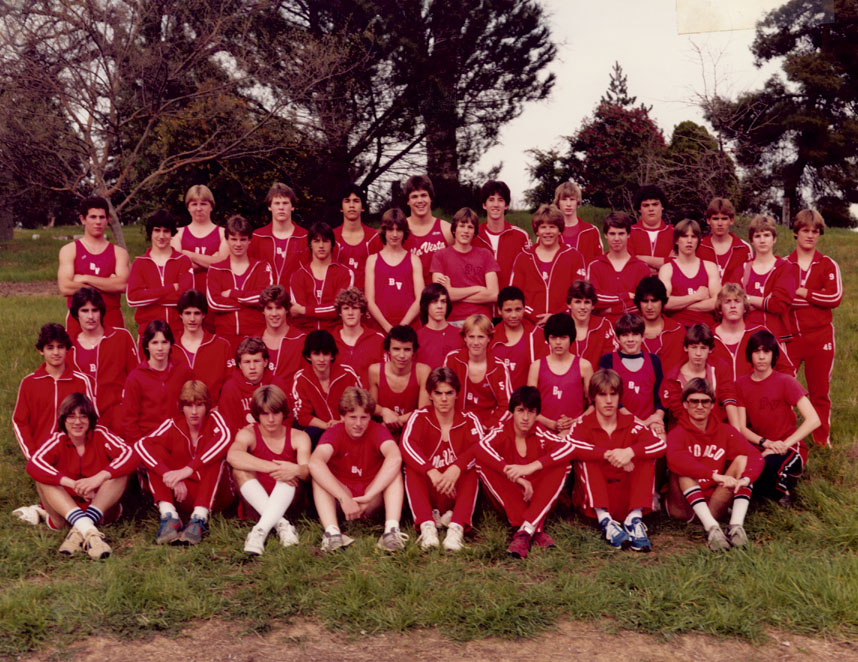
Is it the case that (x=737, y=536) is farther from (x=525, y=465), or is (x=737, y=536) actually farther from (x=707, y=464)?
(x=525, y=465)

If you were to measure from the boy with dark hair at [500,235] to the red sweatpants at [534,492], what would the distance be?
6.27 feet

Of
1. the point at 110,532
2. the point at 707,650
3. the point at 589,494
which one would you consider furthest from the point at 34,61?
the point at 707,650

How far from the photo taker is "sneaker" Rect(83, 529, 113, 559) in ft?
17.6

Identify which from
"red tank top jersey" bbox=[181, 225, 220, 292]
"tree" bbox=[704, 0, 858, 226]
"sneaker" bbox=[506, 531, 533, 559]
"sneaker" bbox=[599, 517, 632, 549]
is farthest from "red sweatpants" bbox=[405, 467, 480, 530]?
"tree" bbox=[704, 0, 858, 226]

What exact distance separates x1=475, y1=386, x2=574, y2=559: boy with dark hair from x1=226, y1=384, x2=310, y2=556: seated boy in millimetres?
1230

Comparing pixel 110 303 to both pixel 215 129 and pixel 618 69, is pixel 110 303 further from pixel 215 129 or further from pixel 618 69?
pixel 618 69

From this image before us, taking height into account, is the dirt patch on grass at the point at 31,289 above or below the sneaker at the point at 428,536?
above

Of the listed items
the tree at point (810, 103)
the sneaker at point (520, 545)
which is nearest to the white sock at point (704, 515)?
the sneaker at point (520, 545)

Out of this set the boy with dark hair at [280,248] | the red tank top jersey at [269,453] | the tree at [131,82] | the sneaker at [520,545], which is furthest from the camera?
the tree at [131,82]

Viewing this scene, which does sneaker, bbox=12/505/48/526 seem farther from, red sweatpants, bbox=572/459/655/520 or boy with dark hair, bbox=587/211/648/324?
boy with dark hair, bbox=587/211/648/324

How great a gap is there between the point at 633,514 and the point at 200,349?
3.30 m

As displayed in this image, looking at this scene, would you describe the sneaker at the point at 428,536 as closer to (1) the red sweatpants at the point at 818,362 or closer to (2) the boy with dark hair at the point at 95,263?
(2) the boy with dark hair at the point at 95,263

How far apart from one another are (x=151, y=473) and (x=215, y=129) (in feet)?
36.3

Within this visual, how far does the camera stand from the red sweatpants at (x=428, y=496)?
5641mm
